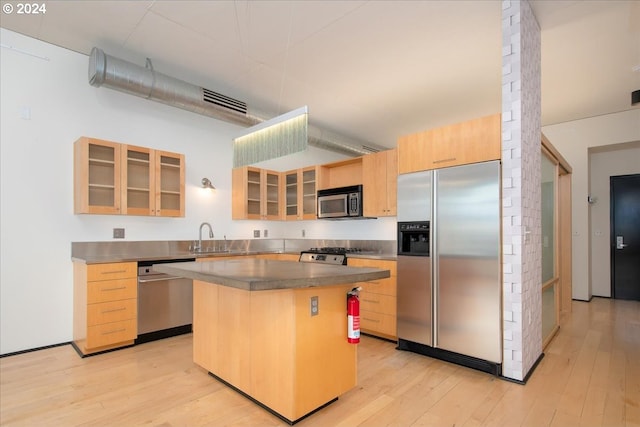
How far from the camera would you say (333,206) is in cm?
461

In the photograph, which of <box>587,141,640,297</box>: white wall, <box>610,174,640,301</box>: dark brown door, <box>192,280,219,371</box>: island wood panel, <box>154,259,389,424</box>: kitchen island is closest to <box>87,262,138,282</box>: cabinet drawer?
<box>192,280,219,371</box>: island wood panel

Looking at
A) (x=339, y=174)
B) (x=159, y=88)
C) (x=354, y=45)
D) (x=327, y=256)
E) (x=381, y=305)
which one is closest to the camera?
(x=354, y=45)

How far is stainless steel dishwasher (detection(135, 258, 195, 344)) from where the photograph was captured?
344 cm

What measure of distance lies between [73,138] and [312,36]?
277 centimetres

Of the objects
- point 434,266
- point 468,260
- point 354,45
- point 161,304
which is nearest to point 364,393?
point 434,266

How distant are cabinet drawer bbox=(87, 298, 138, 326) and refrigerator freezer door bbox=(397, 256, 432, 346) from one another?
8.94 feet

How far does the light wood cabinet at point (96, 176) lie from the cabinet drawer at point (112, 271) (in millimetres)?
616

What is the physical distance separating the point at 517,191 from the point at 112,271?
147 inches

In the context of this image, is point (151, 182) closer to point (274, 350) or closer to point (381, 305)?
point (274, 350)

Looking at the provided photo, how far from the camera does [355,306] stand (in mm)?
2182

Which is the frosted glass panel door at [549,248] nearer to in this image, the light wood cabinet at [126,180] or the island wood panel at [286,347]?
the island wood panel at [286,347]

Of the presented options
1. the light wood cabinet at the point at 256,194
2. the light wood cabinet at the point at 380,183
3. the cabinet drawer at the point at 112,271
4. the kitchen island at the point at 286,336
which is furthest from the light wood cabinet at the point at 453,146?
the cabinet drawer at the point at 112,271

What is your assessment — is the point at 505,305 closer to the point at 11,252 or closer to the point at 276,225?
the point at 276,225

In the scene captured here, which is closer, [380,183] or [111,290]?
[111,290]
